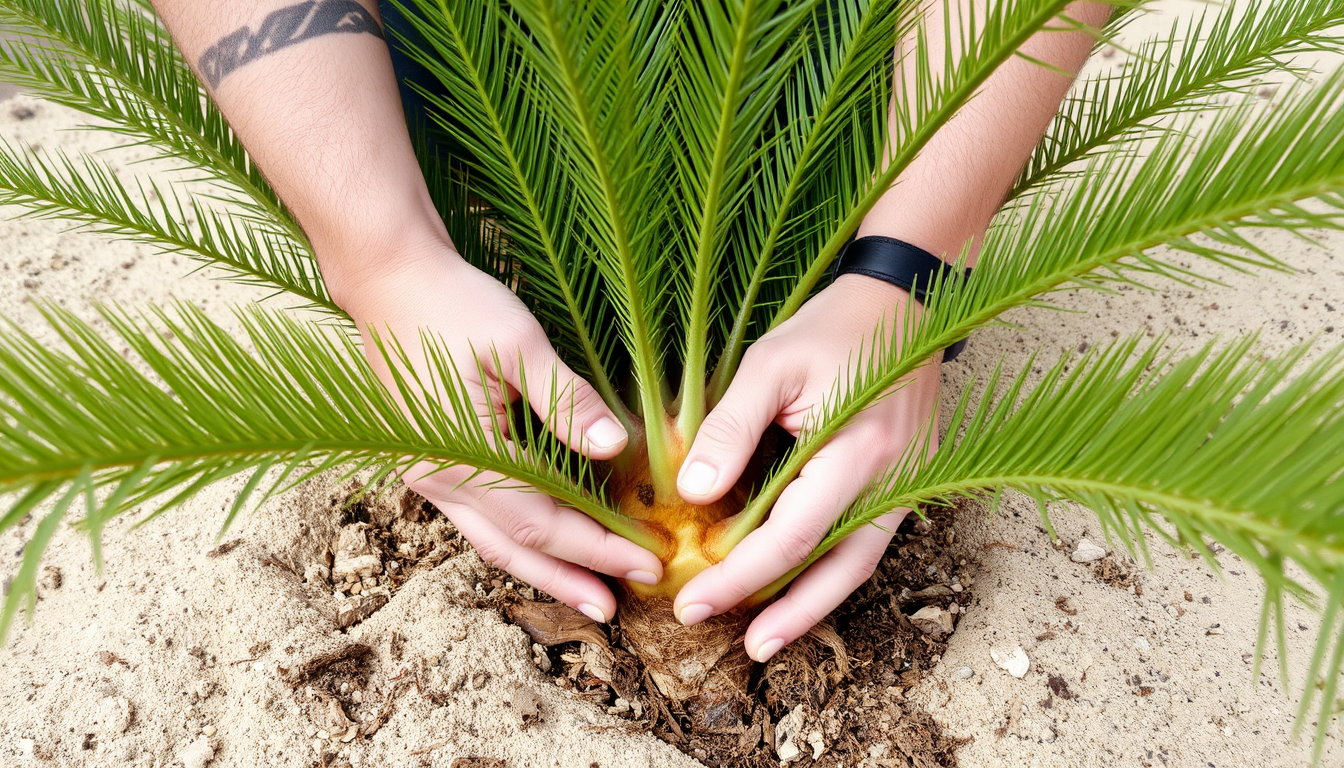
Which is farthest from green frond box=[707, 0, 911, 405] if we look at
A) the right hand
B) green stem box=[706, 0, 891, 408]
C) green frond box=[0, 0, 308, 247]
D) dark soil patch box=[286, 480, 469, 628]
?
green frond box=[0, 0, 308, 247]

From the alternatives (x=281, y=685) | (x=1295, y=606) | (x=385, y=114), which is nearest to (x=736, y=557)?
(x=281, y=685)

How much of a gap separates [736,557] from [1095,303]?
116 centimetres

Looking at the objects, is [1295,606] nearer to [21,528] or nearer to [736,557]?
[736,557]

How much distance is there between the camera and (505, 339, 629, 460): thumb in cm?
95

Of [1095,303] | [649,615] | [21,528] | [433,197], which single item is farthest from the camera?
[1095,303]

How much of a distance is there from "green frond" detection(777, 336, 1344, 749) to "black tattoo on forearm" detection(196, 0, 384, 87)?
938 millimetres

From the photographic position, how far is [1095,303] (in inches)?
66.7

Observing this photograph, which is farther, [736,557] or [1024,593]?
[1024,593]

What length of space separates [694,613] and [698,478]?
19cm

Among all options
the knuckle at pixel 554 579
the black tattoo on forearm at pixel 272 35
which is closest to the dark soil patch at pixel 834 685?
the knuckle at pixel 554 579

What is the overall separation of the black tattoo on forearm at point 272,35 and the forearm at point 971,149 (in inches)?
29.6

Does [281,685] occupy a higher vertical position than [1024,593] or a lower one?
lower

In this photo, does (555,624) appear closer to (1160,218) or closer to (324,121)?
(324,121)

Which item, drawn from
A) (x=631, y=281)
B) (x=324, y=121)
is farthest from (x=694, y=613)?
(x=324, y=121)
